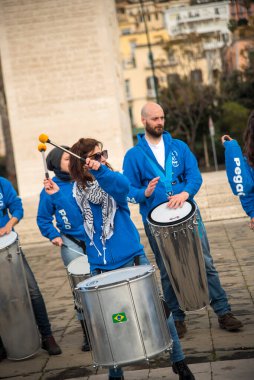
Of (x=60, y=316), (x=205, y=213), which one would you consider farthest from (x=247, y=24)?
(x=60, y=316)

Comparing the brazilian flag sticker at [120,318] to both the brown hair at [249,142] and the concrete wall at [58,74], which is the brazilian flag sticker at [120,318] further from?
the concrete wall at [58,74]

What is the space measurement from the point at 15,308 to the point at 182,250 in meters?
1.38

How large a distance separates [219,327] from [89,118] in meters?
18.5

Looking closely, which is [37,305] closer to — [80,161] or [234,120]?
[80,161]

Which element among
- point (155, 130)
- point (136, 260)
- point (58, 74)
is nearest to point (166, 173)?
point (155, 130)

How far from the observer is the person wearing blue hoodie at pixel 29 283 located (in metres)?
6.60

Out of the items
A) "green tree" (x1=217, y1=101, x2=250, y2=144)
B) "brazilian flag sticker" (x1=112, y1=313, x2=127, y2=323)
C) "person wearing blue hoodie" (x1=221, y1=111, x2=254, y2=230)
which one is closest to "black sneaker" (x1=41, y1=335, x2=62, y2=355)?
"person wearing blue hoodie" (x1=221, y1=111, x2=254, y2=230)

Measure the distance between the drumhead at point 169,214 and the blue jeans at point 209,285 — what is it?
43 cm

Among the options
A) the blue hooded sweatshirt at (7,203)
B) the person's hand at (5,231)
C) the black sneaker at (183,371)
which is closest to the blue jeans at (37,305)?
the person's hand at (5,231)

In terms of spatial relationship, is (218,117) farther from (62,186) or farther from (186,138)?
(62,186)

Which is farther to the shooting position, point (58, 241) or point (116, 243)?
point (58, 241)

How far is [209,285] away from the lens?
6617 millimetres

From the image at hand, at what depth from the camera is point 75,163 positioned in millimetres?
5324

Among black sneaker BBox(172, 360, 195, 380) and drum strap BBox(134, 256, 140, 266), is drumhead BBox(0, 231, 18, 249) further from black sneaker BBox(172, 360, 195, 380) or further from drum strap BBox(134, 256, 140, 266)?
black sneaker BBox(172, 360, 195, 380)
